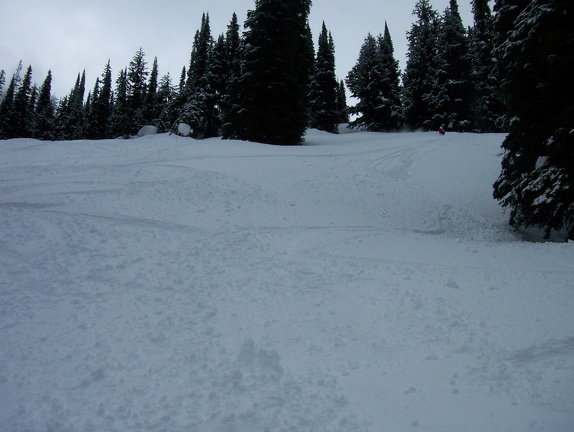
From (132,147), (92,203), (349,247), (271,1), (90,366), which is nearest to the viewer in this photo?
(90,366)

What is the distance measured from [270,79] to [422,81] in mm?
20296

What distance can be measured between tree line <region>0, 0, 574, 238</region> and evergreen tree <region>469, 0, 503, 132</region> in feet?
0.47

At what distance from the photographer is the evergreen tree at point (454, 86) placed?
3275 centimetres

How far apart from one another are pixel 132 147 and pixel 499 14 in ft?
61.3

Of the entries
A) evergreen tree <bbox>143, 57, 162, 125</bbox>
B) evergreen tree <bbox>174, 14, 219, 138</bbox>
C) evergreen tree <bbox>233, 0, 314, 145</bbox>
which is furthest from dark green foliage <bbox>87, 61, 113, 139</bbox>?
evergreen tree <bbox>233, 0, 314, 145</bbox>

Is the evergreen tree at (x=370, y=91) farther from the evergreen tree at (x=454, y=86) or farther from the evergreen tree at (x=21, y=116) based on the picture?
the evergreen tree at (x=21, y=116)

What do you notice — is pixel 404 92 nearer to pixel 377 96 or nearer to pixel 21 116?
pixel 377 96

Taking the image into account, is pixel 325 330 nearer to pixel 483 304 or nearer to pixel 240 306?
pixel 240 306

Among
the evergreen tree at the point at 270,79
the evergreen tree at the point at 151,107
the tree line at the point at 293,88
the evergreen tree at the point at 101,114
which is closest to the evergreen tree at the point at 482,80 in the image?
the tree line at the point at 293,88

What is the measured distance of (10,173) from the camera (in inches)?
523

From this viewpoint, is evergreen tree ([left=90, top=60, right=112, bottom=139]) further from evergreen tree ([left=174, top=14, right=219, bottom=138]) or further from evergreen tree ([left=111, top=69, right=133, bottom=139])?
evergreen tree ([left=174, top=14, right=219, bottom=138])

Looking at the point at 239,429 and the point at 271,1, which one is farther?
the point at 271,1

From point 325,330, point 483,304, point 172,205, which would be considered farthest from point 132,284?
point 483,304

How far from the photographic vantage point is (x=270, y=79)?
22422 mm
